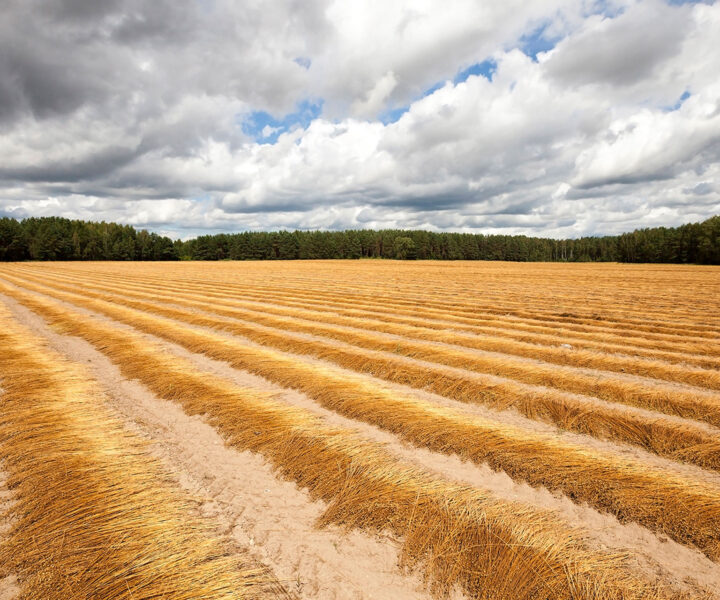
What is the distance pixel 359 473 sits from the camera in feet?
12.8

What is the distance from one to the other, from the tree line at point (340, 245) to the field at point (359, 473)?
109096mm

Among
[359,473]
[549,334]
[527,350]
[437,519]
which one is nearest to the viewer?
[437,519]

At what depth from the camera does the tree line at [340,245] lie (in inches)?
3797

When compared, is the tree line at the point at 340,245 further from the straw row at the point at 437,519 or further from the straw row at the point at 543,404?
the straw row at the point at 437,519

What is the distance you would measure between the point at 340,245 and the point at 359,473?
125 meters

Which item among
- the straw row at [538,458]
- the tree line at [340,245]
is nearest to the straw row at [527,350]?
the straw row at [538,458]

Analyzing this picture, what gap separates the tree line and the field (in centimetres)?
10910

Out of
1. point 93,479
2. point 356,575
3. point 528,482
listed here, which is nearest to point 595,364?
point 528,482

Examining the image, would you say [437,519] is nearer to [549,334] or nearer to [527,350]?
[527,350]

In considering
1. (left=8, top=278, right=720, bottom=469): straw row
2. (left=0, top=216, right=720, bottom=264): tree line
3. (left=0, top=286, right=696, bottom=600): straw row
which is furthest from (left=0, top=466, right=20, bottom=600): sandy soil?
(left=0, top=216, right=720, bottom=264): tree line

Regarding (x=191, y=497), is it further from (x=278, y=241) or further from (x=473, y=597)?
(x=278, y=241)

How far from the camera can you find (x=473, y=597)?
2.53m

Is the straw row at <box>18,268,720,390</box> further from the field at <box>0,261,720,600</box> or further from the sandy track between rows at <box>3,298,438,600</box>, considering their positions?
the sandy track between rows at <box>3,298,438,600</box>

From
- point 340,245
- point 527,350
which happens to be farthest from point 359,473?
point 340,245
